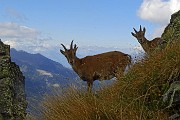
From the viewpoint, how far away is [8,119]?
845 cm

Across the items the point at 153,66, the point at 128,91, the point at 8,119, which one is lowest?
the point at 8,119

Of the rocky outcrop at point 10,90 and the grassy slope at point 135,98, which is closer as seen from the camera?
the grassy slope at point 135,98

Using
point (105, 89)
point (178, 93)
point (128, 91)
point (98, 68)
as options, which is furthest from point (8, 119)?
point (98, 68)

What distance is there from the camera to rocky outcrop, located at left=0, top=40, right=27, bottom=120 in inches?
336

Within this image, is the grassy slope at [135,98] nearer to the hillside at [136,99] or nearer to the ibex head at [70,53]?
the hillside at [136,99]

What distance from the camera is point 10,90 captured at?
895cm

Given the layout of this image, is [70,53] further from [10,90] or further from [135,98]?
[135,98]

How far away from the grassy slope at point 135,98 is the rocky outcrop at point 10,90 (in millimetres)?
1610

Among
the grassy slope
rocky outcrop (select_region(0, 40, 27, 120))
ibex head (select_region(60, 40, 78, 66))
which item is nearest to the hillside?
the grassy slope

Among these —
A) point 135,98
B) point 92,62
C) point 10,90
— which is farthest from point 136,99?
point 92,62

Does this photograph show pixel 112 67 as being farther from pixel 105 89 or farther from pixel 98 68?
pixel 105 89

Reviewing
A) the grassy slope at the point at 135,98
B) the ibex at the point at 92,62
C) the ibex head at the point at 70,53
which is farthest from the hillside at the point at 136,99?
the ibex head at the point at 70,53

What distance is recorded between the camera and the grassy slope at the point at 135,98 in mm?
6066

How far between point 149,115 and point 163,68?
97 cm
